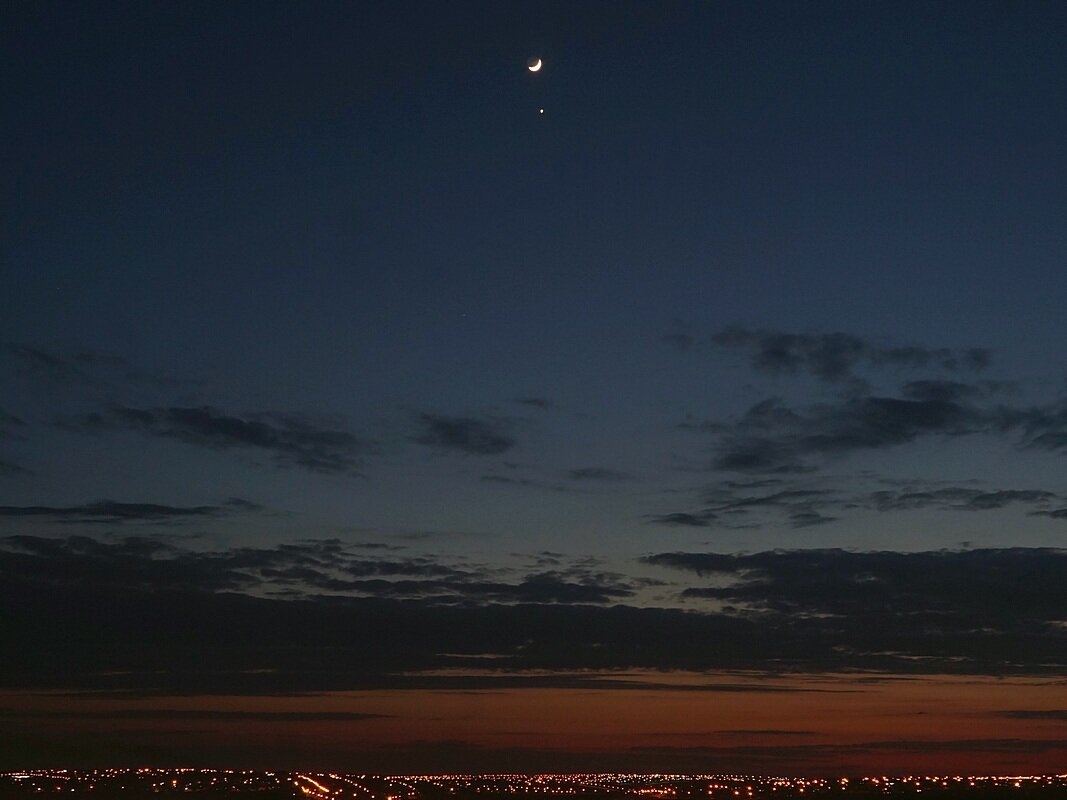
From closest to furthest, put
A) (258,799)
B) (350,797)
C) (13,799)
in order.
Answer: (13,799) → (258,799) → (350,797)

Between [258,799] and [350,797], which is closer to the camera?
[258,799]

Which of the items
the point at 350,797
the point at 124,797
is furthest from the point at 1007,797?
the point at 124,797

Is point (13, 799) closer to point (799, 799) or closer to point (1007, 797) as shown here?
point (799, 799)

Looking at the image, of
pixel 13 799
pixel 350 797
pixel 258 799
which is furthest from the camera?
pixel 350 797

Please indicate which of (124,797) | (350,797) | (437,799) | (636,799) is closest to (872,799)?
(636,799)

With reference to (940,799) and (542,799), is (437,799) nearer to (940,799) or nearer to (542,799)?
(542,799)

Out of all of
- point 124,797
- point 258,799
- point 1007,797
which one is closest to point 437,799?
point 258,799

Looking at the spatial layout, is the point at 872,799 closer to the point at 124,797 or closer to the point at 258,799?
the point at 258,799
